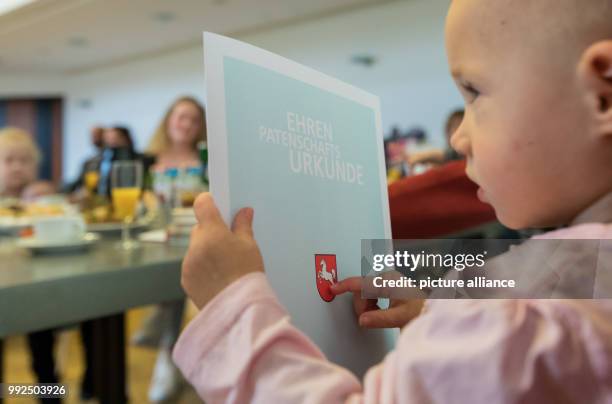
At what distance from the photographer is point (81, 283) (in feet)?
1.89

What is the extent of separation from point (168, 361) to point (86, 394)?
0.28 meters

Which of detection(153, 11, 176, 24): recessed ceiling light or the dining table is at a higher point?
detection(153, 11, 176, 24): recessed ceiling light

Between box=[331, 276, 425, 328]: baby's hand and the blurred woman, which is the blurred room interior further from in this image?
the blurred woman

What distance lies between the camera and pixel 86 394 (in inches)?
61.6

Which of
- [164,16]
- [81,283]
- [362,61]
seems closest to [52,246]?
[81,283]

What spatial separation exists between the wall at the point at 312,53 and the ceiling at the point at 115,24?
164 mm

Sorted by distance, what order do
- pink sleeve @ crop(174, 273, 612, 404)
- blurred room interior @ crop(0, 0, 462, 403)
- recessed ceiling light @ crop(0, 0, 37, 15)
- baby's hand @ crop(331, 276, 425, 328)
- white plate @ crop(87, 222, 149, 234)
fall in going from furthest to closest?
recessed ceiling light @ crop(0, 0, 37, 15) < blurred room interior @ crop(0, 0, 462, 403) < white plate @ crop(87, 222, 149, 234) < baby's hand @ crop(331, 276, 425, 328) < pink sleeve @ crop(174, 273, 612, 404)

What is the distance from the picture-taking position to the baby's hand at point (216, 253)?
0.32 meters

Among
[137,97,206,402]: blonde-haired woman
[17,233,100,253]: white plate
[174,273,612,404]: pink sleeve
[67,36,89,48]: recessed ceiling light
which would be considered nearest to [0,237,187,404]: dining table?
[17,233,100,253]: white plate

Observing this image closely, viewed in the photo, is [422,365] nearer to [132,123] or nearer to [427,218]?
[427,218]

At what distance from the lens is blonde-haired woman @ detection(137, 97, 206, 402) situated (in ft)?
5.65

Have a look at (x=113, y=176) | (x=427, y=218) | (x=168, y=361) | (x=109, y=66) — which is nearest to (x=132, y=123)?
(x=109, y=66)

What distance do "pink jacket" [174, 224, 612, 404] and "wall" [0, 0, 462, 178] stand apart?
1.76m

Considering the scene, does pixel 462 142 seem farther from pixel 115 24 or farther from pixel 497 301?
pixel 115 24
